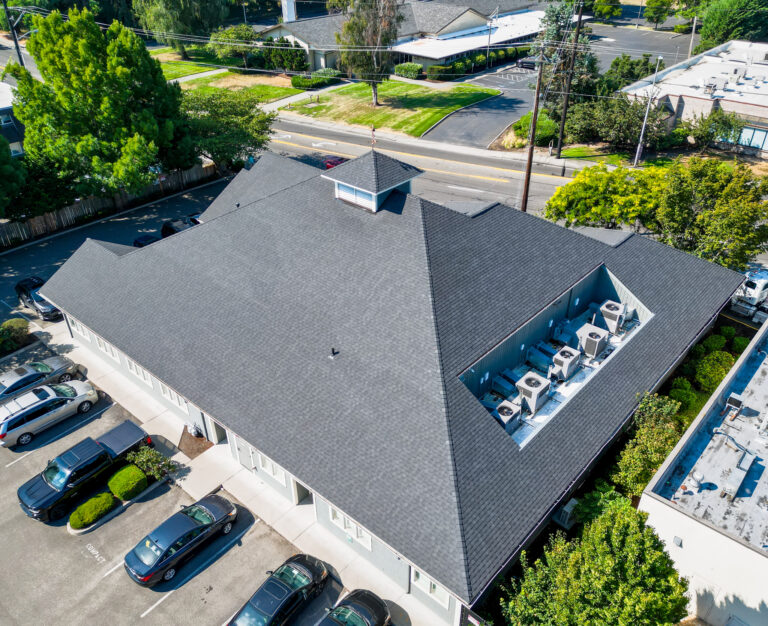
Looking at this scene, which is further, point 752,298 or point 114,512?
point 752,298

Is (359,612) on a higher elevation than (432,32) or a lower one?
lower

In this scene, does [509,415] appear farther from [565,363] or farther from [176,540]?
[176,540]

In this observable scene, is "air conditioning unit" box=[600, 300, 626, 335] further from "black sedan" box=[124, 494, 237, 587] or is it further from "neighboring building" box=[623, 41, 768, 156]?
"neighboring building" box=[623, 41, 768, 156]

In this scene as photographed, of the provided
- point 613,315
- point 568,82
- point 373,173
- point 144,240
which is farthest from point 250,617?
point 568,82

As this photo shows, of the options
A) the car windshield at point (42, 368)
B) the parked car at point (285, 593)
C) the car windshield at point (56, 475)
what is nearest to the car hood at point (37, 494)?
the car windshield at point (56, 475)

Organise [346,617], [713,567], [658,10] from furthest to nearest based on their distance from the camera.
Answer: [658,10] → [346,617] → [713,567]

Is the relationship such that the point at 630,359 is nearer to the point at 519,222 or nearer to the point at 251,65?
the point at 519,222

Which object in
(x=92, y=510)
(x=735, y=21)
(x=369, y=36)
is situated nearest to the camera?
(x=92, y=510)

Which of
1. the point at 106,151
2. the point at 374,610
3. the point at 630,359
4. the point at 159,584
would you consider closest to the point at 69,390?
the point at 159,584
